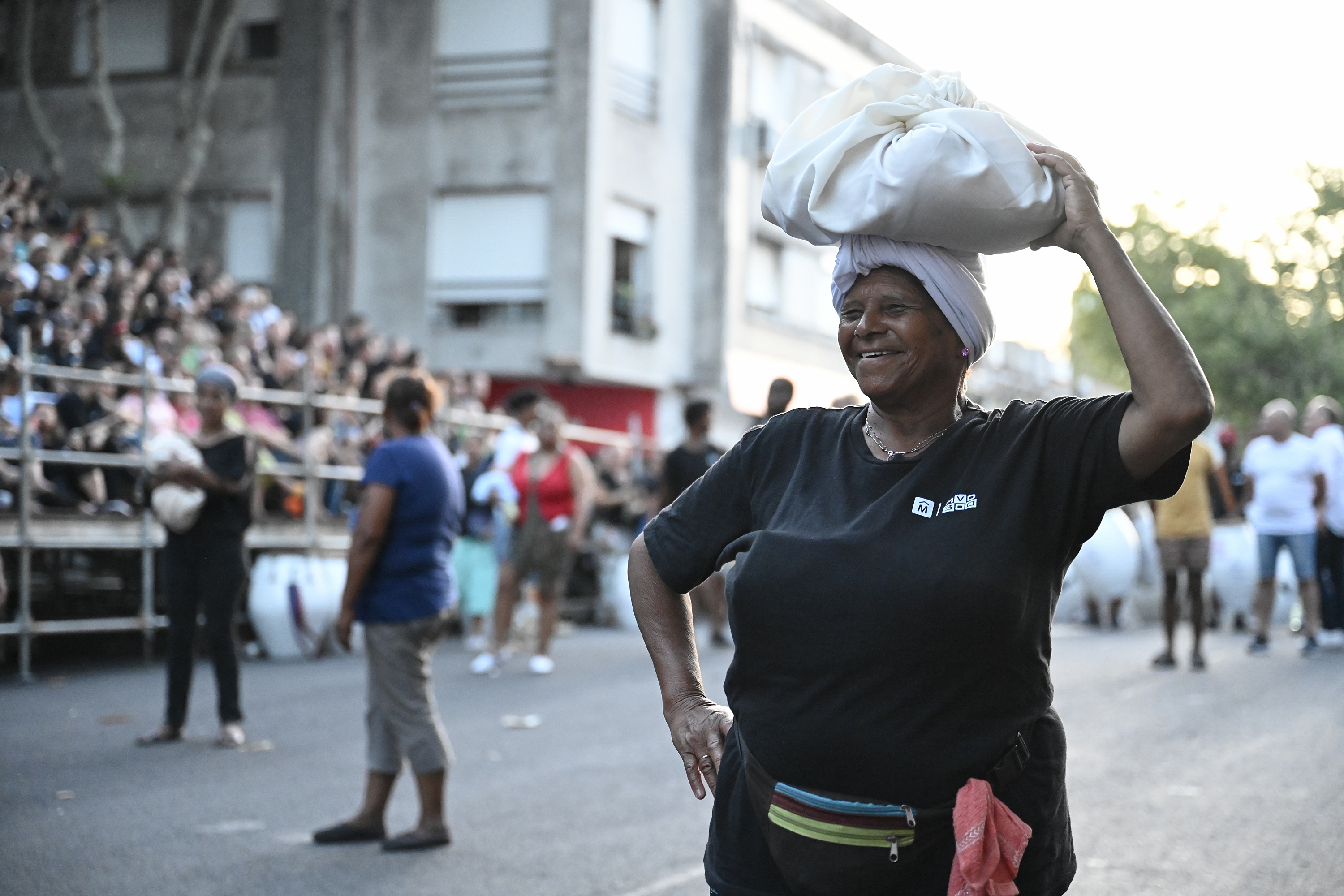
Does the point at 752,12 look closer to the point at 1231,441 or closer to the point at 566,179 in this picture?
the point at 566,179

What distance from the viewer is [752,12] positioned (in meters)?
28.2

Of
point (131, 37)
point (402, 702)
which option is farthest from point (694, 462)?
point (131, 37)

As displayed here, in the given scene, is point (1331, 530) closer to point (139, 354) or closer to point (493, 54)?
point (139, 354)

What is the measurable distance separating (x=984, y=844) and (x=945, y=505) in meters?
0.54

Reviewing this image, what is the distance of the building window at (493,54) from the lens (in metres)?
23.7

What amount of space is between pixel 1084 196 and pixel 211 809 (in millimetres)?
5502

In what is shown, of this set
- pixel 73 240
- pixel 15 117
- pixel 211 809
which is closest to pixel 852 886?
pixel 211 809

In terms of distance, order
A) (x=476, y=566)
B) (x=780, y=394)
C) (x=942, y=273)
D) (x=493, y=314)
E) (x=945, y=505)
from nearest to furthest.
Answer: (x=945, y=505)
(x=942, y=273)
(x=780, y=394)
(x=476, y=566)
(x=493, y=314)

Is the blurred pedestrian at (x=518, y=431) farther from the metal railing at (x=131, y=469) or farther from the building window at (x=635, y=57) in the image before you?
the building window at (x=635, y=57)

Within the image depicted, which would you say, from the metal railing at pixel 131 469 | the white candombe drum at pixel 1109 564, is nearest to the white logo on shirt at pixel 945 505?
the metal railing at pixel 131 469

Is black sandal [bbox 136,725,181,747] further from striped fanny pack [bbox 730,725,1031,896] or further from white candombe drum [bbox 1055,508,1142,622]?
white candombe drum [bbox 1055,508,1142,622]

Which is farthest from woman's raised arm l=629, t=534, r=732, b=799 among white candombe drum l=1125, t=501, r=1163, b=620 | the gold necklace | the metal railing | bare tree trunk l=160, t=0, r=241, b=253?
bare tree trunk l=160, t=0, r=241, b=253

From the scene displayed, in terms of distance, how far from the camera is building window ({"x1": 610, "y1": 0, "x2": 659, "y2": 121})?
2444 centimetres

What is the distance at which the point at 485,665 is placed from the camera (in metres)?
12.0
